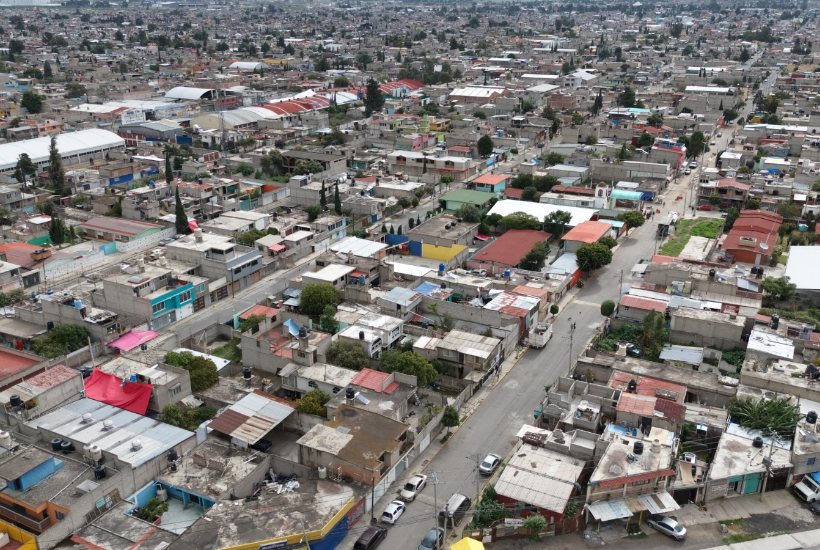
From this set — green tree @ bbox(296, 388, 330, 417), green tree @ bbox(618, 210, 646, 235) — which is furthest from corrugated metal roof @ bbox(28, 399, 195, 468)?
green tree @ bbox(618, 210, 646, 235)

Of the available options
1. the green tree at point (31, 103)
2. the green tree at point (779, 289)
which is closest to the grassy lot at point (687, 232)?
the green tree at point (779, 289)

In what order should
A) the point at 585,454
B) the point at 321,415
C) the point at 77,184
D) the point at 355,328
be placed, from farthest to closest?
the point at 77,184 < the point at 355,328 < the point at 321,415 < the point at 585,454

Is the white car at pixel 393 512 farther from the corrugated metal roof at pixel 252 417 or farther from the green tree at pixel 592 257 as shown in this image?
the green tree at pixel 592 257

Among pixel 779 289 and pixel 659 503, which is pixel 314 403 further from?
pixel 779 289

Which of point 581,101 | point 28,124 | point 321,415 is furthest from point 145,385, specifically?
point 581,101

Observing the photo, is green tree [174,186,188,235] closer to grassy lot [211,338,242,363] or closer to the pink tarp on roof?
the pink tarp on roof

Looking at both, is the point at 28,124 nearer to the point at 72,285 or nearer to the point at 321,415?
the point at 72,285
